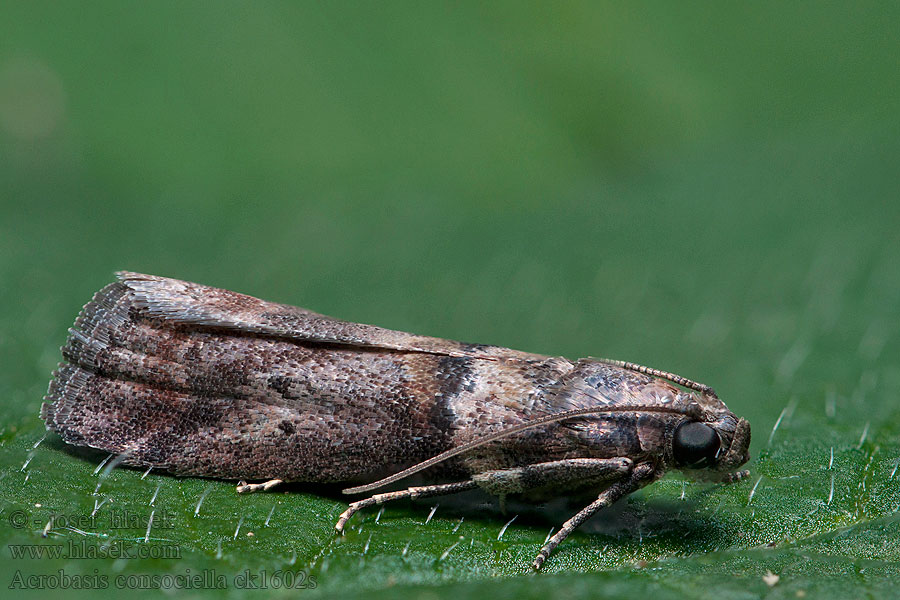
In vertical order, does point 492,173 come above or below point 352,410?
above

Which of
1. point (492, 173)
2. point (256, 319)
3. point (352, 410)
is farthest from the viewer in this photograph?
point (492, 173)

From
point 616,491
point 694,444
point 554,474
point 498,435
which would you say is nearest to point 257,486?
point 498,435

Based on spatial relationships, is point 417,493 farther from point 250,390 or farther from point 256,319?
point 256,319

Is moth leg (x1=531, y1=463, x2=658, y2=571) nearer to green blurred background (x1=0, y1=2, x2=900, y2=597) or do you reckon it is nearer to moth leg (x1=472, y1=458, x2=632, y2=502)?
moth leg (x1=472, y1=458, x2=632, y2=502)

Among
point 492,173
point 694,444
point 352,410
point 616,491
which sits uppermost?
point 492,173

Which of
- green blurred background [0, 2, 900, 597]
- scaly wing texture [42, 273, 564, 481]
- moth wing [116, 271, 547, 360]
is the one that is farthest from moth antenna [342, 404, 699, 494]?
green blurred background [0, 2, 900, 597]

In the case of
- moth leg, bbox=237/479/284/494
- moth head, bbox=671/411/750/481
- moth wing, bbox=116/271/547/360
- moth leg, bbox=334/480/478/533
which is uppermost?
moth wing, bbox=116/271/547/360

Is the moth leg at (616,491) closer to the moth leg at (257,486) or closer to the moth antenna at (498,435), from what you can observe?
the moth antenna at (498,435)

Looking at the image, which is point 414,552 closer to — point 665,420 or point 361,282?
point 665,420
